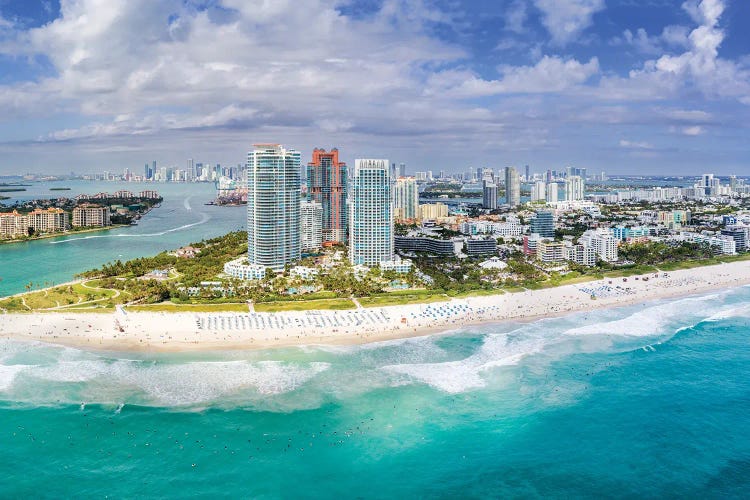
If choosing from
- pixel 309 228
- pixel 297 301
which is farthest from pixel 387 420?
pixel 309 228

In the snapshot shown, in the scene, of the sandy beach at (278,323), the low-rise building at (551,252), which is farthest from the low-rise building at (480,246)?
the sandy beach at (278,323)

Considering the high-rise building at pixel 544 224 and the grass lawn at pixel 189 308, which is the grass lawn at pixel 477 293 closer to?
the grass lawn at pixel 189 308

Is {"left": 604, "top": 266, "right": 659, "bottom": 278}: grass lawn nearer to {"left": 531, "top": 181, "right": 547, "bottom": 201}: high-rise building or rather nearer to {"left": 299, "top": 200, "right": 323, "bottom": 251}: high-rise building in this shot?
{"left": 299, "top": 200, "right": 323, "bottom": 251}: high-rise building

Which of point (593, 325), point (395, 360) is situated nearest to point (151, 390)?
point (395, 360)

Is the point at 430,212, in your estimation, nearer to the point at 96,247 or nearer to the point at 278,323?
the point at 96,247

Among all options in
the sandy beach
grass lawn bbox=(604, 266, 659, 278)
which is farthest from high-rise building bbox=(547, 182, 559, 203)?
the sandy beach
